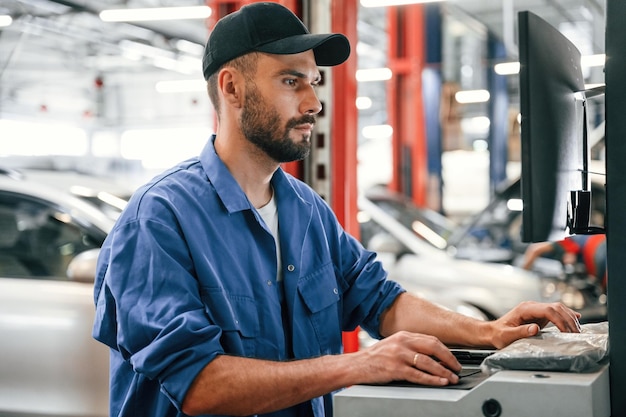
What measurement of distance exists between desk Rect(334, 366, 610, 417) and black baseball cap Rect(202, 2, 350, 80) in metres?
0.92

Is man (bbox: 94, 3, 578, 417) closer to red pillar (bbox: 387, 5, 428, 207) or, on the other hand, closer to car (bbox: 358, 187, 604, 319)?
car (bbox: 358, 187, 604, 319)

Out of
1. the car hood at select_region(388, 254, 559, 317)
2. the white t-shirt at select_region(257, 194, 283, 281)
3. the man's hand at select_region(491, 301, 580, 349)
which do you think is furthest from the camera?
the car hood at select_region(388, 254, 559, 317)

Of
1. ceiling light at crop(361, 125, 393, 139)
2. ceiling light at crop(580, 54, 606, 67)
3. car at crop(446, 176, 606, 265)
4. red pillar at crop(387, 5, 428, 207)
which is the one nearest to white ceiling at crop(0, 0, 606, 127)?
red pillar at crop(387, 5, 428, 207)

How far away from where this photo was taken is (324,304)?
2.19 metres

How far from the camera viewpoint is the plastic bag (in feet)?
5.09

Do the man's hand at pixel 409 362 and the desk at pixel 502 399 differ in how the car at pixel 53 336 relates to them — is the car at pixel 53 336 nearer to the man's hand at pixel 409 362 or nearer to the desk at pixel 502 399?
the man's hand at pixel 409 362

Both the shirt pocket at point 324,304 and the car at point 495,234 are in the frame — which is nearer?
the shirt pocket at point 324,304

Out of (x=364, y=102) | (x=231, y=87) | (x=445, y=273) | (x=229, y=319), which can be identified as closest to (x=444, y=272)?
(x=445, y=273)

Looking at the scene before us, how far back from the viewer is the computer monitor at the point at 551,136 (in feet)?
5.25

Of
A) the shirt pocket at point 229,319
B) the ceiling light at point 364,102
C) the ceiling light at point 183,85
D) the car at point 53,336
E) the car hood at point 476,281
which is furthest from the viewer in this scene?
the ceiling light at point 364,102

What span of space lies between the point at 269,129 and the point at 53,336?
2226mm

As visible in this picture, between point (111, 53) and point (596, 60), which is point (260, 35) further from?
point (111, 53)

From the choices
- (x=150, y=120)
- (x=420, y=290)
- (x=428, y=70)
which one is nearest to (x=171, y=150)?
(x=150, y=120)

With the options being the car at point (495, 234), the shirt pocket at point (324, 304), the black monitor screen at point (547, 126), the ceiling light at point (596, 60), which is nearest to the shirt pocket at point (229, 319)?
the shirt pocket at point (324, 304)
